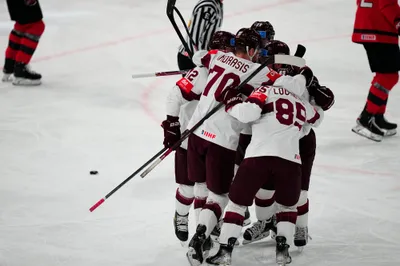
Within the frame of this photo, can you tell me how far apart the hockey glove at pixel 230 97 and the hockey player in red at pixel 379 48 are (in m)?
2.17

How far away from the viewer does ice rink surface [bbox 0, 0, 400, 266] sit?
12.3 ft

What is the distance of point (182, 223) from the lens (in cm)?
374

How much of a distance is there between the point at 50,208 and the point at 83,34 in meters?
3.98

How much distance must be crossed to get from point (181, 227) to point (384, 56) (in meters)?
2.32

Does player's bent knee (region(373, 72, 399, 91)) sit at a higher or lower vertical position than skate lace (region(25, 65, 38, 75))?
higher

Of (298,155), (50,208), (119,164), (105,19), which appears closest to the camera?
(298,155)

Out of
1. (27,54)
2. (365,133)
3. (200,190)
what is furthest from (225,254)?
(27,54)

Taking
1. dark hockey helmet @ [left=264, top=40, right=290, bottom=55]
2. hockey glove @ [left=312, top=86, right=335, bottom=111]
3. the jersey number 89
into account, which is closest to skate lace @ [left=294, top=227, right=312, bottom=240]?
hockey glove @ [left=312, top=86, right=335, bottom=111]

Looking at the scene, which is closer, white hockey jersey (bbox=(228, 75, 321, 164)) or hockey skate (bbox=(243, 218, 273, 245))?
white hockey jersey (bbox=(228, 75, 321, 164))

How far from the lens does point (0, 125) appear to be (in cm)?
555

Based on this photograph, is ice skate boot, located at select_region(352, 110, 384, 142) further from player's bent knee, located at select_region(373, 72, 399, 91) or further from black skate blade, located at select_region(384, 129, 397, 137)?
player's bent knee, located at select_region(373, 72, 399, 91)

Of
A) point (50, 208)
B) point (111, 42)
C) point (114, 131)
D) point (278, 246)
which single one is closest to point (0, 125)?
point (114, 131)

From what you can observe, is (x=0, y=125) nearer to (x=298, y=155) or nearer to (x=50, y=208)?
(x=50, y=208)

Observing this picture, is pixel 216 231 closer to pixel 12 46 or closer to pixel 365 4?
pixel 365 4
